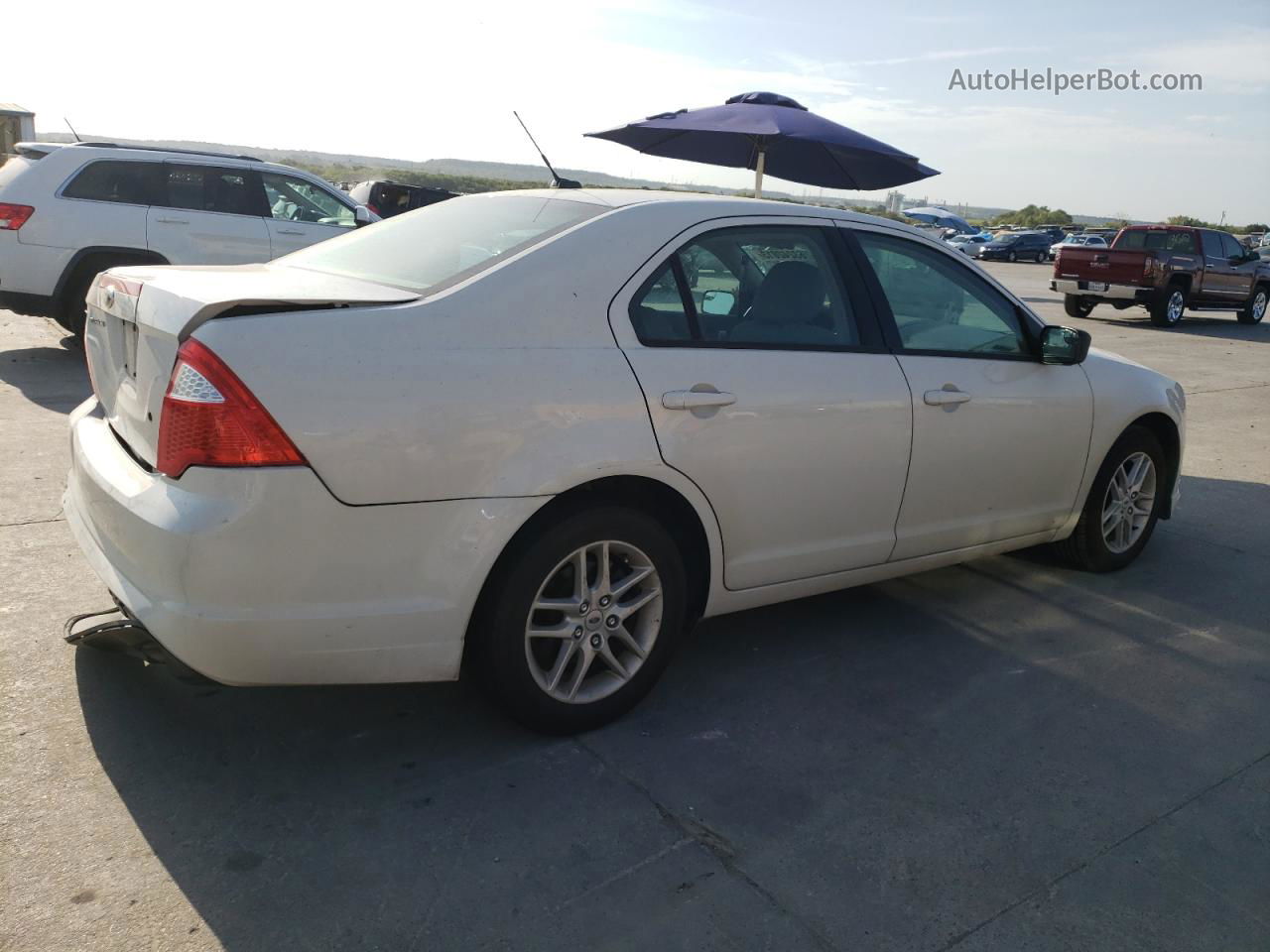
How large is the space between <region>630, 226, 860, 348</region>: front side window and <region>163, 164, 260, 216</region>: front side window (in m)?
7.27

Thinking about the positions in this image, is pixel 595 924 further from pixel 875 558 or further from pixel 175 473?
pixel 875 558

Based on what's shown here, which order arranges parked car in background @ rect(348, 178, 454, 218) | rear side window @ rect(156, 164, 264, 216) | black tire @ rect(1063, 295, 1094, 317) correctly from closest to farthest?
1. rear side window @ rect(156, 164, 264, 216)
2. black tire @ rect(1063, 295, 1094, 317)
3. parked car in background @ rect(348, 178, 454, 218)

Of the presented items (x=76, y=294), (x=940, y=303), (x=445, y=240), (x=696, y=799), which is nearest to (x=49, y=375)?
(x=76, y=294)

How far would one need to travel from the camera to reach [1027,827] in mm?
3051

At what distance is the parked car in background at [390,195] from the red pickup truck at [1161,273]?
1193 centimetres

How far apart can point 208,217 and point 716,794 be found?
8.21 meters

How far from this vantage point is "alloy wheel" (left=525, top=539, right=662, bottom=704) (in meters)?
3.24

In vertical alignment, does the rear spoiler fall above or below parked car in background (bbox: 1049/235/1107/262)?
below

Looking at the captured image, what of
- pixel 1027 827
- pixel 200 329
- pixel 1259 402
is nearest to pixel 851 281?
pixel 1027 827

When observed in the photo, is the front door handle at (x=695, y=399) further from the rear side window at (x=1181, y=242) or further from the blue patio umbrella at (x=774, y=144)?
the rear side window at (x=1181, y=242)

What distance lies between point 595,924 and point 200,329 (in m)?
1.75

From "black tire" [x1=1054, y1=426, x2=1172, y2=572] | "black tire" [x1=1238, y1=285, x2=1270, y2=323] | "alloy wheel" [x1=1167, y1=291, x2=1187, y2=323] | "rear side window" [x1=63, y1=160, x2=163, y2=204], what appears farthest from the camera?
"black tire" [x1=1238, y1=285, x2=1270, y2=323]

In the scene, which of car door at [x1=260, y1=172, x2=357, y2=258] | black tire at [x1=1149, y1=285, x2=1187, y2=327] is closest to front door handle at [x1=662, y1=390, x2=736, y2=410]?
car door at [x1=260, y1=172, x2=357, y2=258]

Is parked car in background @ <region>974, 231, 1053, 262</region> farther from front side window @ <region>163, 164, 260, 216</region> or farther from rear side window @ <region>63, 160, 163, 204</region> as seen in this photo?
rear side window @ <region>63, 160, 163, 204</region>
